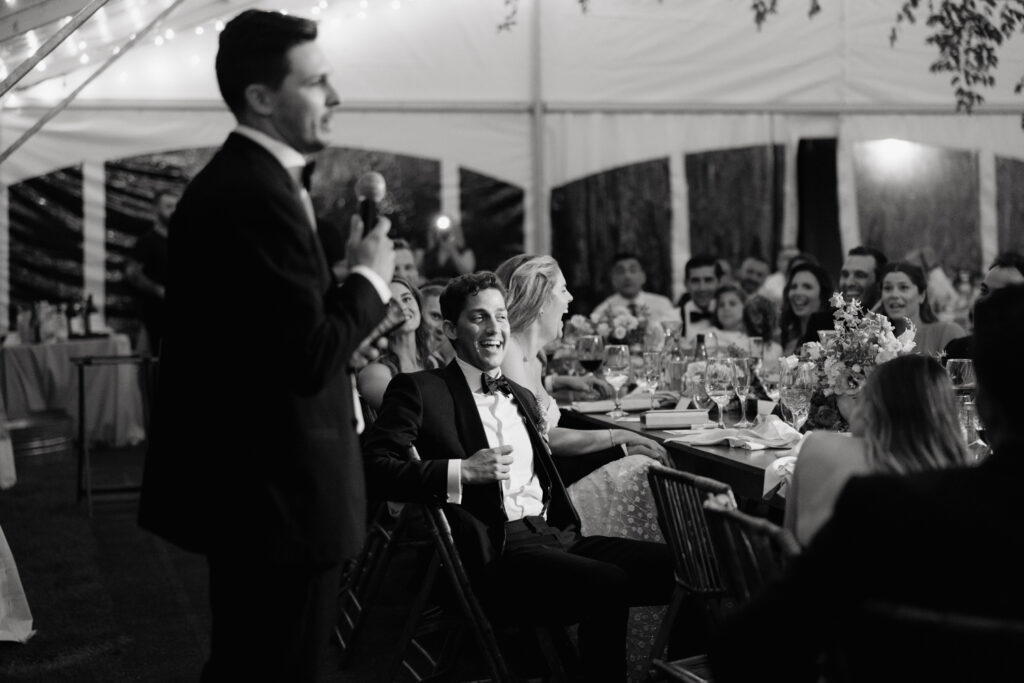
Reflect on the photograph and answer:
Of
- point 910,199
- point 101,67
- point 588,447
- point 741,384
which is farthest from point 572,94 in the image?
point 588,447

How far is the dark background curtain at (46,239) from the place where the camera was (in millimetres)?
10703

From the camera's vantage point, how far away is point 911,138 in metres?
11.9

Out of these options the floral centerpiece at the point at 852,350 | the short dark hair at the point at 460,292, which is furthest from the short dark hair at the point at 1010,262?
the short dark hair at the point at 460,292

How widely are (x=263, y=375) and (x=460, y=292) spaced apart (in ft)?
5.43

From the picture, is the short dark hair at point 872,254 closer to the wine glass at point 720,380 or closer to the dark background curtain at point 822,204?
the wine glass at point 720,380

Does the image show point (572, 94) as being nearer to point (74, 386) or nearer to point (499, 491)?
point (74, 386)

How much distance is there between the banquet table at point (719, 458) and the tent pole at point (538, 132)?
262 inches

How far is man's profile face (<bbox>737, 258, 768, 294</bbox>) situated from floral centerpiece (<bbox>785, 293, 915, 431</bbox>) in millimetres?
6768

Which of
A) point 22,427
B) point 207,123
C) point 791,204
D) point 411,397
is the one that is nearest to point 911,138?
point 791,204

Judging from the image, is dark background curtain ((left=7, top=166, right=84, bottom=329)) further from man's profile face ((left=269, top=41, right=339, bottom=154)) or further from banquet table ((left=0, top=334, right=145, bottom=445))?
man's profile face ((left=269, top=41, right=339, bottom=154))

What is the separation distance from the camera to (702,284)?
8.33 m

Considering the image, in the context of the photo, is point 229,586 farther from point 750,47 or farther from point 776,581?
point 750,47

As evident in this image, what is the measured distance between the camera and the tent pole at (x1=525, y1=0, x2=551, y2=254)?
37.3 feet

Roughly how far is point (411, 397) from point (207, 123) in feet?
27.0
